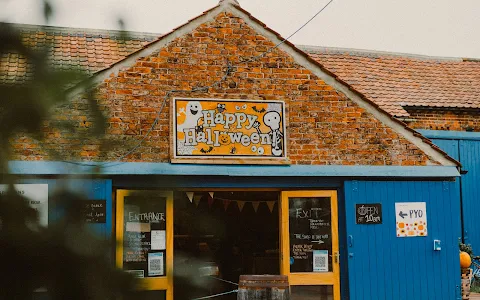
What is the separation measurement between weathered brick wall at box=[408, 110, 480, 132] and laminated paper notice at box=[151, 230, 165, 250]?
7.69 metres

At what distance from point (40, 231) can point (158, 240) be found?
26.5ft

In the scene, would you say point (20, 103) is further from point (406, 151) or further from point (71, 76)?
point (406, 151)

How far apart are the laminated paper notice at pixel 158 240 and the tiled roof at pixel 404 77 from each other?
685 cm

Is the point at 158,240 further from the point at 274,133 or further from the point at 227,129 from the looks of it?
the point at 274,133

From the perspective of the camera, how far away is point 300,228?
31.7 feet

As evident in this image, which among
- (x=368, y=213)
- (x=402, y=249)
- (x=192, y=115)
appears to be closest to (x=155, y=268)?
(x=192, y=115)

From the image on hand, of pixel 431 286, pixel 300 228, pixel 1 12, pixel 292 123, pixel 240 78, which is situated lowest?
pixel 431 286

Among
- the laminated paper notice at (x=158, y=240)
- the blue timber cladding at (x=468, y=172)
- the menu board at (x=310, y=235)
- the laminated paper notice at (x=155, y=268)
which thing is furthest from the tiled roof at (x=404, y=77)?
the laminated paper notice at (x=155, y=268)

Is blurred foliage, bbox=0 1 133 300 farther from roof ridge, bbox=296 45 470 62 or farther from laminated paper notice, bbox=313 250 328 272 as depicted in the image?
roof ridge, bbox=296 45 470 62

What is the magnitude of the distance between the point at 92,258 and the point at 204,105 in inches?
325

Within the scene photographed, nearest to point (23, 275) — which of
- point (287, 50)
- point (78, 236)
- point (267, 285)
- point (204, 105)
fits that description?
point (78, 236)

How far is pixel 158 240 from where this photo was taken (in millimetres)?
9055

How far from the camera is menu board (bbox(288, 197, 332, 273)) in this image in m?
9.60

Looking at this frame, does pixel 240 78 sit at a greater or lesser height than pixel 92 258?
greater
